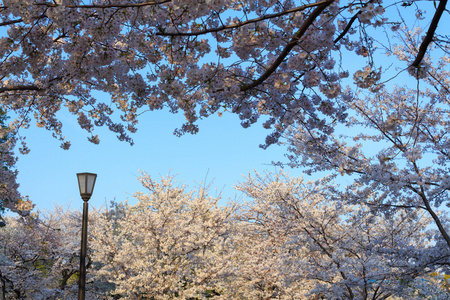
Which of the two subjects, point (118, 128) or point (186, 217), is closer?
point (118, 128)

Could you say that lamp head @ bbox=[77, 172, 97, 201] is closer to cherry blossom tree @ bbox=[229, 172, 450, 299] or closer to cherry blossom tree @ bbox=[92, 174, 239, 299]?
cherry blossom tree @ bbox=[92, 174, 239, 299]

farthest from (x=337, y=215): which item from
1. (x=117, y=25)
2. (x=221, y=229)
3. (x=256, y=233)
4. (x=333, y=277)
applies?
(x=117, y=25)

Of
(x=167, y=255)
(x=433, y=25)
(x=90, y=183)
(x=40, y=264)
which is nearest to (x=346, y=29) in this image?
(x=433, y=25)

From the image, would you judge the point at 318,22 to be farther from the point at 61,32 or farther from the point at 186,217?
the point at 186,217

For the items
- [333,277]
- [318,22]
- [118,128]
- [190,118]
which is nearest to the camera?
[318,22]

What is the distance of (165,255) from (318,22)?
8.72 meters

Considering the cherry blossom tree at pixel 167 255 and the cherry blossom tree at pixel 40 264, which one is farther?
the cherry blossom tree at pixel 40 264

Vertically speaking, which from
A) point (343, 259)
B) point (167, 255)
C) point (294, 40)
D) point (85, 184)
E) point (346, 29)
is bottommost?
point (343, 259)

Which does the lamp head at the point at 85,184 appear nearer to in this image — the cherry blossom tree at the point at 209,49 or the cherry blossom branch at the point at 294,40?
the cherry blossom tree at the point at 209,49

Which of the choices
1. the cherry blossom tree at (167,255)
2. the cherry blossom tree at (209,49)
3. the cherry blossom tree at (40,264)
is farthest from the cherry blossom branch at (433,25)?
the cherry blossom tree at (40,264)

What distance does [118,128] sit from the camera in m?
7.26

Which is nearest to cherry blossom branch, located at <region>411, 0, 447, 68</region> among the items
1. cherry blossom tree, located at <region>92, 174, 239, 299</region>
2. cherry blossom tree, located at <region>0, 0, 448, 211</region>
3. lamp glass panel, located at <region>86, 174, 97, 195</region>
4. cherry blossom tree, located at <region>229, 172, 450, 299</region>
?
cherry blossom tree, located at <region>0, 0, 448, 211</region>

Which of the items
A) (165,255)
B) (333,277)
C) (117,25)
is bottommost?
(333,277)

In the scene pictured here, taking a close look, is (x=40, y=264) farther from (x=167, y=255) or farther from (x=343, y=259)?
(x=343, y=259)
